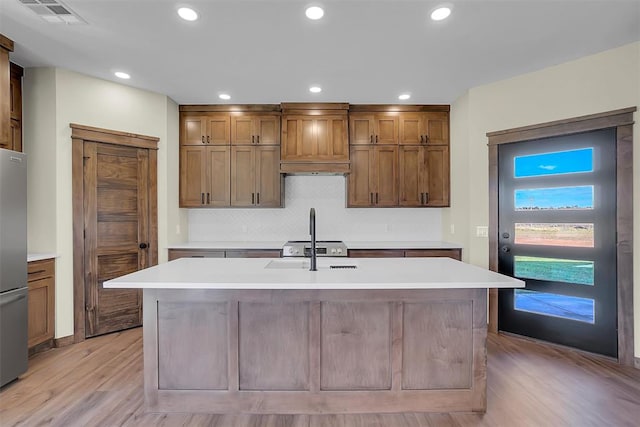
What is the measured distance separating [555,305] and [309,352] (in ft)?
8.56

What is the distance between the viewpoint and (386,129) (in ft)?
13.6

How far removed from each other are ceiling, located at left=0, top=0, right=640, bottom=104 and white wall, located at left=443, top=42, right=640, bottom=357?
0.14m

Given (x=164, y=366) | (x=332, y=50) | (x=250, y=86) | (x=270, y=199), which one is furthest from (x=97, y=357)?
(x=332, y=50)

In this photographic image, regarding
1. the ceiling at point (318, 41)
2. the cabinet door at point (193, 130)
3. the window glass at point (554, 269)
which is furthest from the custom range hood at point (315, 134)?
the window glass at point (554, 269)

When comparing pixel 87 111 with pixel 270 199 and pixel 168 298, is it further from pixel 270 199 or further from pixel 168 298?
Answer: pixel 168 298

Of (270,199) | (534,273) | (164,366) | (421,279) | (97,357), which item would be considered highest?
(270,199)

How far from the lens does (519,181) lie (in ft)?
10.8

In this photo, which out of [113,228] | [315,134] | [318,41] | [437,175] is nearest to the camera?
[318,41]

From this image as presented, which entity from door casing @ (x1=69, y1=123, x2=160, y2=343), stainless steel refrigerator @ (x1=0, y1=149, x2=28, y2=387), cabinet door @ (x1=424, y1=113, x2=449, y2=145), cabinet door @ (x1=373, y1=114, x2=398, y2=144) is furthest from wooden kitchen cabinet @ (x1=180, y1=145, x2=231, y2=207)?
cabinet door @ (x1=424, y1=113, x2=449, y2=145)

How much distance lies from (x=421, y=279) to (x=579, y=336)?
2269 mm

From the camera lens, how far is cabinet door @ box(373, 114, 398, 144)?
4.13 meters

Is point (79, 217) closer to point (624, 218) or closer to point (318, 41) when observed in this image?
point (318, 41)

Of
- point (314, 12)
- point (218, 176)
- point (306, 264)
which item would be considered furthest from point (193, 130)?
point (306, 264)

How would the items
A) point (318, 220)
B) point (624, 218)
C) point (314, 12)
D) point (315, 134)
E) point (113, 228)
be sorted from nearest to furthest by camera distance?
1. point (314, 12)
2. point (624, 218)
3. point (113, 228)
4. point (315, 134)
5. point (318, 220)
